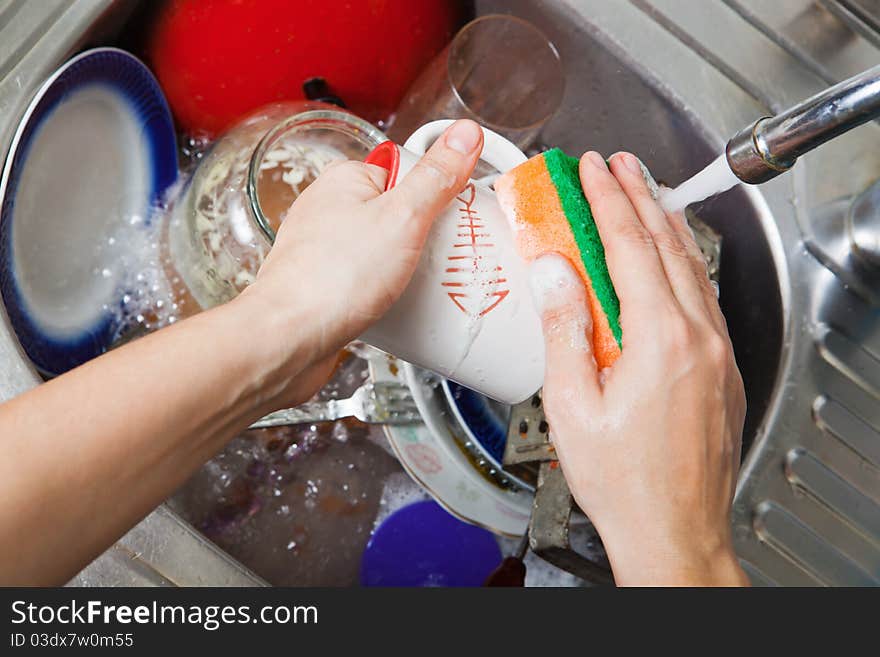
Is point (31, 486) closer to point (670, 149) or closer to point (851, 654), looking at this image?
point (851, 654)

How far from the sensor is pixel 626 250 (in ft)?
1.64

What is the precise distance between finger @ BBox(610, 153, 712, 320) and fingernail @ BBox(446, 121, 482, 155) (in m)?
0.11

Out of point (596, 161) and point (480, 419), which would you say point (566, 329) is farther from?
point (480, 419)

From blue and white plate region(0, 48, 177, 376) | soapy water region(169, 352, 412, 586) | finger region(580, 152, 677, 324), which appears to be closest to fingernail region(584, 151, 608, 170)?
finger region(580, 152, 677, 324)

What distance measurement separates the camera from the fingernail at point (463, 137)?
51 centimetres

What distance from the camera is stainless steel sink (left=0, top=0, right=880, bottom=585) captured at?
758 mm

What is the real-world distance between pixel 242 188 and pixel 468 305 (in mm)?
319

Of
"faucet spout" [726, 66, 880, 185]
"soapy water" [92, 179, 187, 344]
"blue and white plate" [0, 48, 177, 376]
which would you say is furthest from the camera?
"soapy water" [92, 179, 187, 344]

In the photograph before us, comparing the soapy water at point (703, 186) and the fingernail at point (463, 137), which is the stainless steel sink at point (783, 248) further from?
the fingernail at point (463, 137)

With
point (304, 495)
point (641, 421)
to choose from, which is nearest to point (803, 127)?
point (641, 421)

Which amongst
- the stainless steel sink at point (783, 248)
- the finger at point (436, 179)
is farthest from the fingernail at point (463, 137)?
the stainless steel sink at point (783, 248)

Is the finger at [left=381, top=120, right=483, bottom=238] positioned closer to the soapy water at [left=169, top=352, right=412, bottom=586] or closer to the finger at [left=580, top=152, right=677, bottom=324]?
the finger at [left=580, top=152, right=677, bottom=324]

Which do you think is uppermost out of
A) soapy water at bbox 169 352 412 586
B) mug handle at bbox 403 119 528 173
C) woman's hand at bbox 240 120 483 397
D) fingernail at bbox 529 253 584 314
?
mug handle at bbox 403 119 528 173

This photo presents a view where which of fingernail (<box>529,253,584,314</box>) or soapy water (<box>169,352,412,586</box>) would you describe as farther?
soapy water (<box>169,352,412,586</box>)
